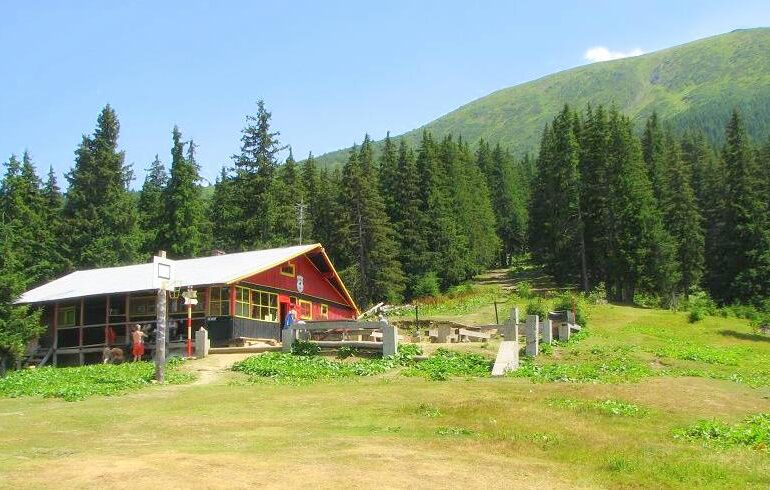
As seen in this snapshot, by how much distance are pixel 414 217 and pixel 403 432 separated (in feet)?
191

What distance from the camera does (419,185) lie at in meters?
75.0

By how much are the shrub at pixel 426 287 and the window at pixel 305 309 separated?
24596mm

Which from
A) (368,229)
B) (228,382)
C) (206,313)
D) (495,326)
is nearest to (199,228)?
(368,229)

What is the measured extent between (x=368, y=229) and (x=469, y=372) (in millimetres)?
43294

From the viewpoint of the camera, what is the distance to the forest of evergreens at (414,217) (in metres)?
58.4

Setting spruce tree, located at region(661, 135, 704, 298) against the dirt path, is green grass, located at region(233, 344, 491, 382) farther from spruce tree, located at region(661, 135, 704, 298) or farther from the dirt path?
spruce tree, located at region(661, 135, 704, 298)

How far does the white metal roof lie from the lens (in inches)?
1383

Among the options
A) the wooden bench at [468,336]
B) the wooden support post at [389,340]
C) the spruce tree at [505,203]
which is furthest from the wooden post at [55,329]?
the spruce tree at [505,203]

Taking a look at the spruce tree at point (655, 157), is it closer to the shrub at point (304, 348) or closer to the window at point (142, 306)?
the window at point (142, 306)

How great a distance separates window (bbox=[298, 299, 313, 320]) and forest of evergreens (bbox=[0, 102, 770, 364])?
1839 cm

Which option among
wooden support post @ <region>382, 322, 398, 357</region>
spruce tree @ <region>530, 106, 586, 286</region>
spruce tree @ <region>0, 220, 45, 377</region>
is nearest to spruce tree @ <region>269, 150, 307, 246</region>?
spruce tree @ <region>530, 106, 586, 286</region>

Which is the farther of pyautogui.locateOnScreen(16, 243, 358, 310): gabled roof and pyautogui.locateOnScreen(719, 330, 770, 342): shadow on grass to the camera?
pyautogui.locateOnScreen(719, 330, 770, 342): shadow on grass

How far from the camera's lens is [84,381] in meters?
23.7

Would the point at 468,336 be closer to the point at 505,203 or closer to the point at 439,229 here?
the point at 439,229
